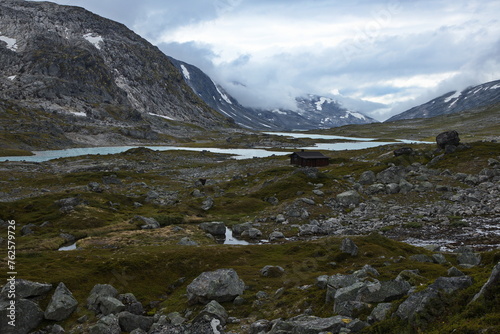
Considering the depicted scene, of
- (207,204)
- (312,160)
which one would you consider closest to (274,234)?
(207,204)

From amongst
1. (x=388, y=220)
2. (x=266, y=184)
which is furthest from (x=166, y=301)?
(x=266, y=184)

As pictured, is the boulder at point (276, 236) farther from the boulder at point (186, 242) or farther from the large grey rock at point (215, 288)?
the large grey rock at point (215, 288)

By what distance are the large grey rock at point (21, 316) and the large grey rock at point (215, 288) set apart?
33.4 ft

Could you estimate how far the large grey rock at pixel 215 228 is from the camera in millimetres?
53062

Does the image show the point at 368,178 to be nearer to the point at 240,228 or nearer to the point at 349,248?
the point at 240,228

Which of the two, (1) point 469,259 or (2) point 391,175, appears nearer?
(1) point 469,259

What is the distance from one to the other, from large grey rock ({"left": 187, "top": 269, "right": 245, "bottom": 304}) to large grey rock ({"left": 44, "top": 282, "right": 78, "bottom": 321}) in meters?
8.42

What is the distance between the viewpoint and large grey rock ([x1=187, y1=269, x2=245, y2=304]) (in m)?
24.6

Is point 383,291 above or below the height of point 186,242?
above

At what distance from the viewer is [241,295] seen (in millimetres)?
25422

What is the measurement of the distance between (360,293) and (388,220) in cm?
3611

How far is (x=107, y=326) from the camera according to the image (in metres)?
21.6

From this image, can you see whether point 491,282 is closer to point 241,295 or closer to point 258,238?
point 241,295

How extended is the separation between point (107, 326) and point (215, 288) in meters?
7.35
